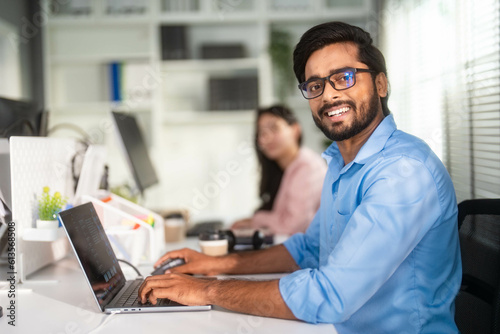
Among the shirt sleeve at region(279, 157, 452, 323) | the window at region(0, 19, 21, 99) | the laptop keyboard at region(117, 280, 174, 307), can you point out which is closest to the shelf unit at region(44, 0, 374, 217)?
the window at region(0, 19, 21, 99)

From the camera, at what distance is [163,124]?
4.05 meters

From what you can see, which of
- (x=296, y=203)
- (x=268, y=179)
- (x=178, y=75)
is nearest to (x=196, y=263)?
(x=296, y=203)

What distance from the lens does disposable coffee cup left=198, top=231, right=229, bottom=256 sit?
170 centimetres

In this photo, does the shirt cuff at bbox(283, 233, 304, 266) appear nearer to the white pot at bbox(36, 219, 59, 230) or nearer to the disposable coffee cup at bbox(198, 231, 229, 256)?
the disposable coffee cup at bbox(198, 231, 229, 256)

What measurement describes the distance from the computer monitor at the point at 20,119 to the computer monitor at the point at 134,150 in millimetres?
324

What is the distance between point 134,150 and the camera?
2160mm

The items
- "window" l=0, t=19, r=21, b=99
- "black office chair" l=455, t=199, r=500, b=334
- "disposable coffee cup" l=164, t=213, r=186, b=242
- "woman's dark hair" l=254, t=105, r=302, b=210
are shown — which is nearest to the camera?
"black office chair" l=455, t=199, r=500, b=334

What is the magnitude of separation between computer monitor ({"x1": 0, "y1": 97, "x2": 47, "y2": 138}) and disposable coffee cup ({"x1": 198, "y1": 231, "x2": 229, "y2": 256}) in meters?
0.79

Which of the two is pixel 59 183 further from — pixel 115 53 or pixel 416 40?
pixel 115 53

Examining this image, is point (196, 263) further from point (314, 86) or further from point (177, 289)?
point (314, 86)

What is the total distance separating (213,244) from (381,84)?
783 millimetres

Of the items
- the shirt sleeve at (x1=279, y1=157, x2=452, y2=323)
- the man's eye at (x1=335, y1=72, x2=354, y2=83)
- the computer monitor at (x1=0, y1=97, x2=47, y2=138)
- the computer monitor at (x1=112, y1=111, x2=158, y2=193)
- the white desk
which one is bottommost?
the white desk

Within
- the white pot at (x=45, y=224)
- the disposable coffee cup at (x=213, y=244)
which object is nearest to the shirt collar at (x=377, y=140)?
the disposable coffee cup at (x=213, y=244)

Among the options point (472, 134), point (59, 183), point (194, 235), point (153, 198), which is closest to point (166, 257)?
point (59, 183)
